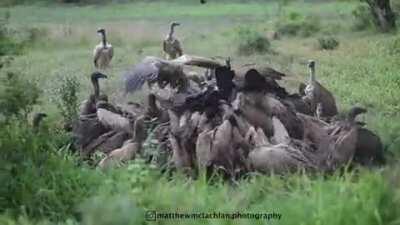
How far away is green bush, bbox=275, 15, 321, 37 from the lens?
1551 centimetres

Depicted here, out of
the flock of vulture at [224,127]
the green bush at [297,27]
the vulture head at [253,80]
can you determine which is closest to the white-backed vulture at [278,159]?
the flock of vulture at [224,127]

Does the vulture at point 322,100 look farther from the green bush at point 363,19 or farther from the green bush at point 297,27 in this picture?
the green bush at point 363,19

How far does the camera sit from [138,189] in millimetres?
4699

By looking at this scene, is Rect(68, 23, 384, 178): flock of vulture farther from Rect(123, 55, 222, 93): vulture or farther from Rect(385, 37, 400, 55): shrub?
Rect(385, 37, 400, 55): shrub

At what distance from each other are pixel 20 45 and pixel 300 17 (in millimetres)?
10972

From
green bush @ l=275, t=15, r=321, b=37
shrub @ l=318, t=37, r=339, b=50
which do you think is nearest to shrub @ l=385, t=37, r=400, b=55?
shrub @ l=318, t=37, r=339, b=50

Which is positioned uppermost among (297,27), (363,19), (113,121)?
(113,121)

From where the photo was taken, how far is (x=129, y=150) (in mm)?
6172

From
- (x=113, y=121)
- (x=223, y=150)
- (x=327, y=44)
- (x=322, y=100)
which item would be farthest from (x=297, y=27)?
(x=223, y=150)

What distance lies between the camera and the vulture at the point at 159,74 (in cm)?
693

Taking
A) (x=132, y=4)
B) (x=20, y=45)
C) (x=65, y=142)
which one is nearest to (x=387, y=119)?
(x=65, y=142)

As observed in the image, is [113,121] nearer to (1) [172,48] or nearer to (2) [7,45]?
(2) [7,45]

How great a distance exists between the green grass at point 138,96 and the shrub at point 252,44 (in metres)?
0.20

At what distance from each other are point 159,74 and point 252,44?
6198 millimetres
